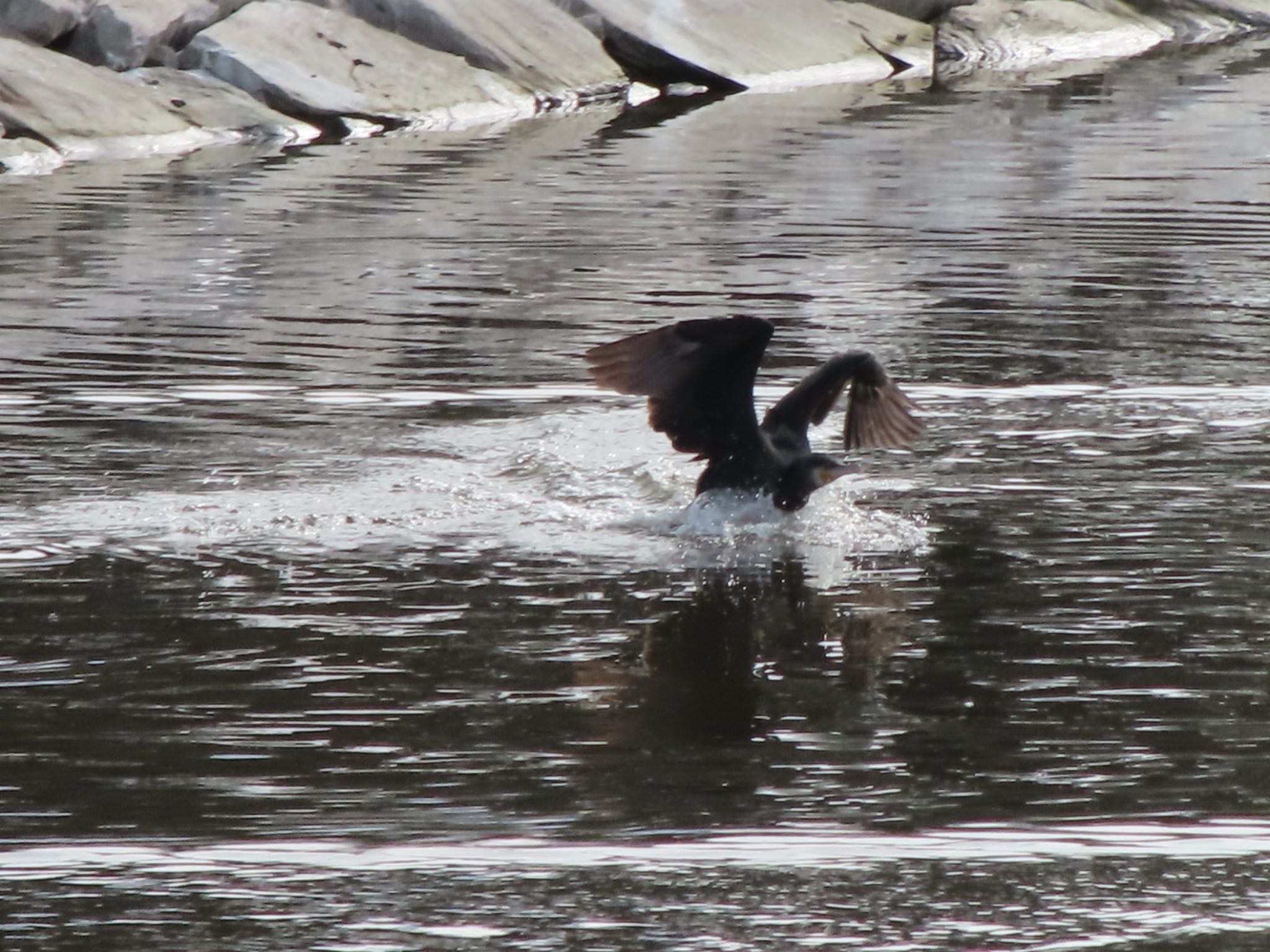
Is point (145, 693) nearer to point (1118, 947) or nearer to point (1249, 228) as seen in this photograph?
point (1118, 947)

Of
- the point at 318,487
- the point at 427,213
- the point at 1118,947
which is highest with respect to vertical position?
the point at 427,213

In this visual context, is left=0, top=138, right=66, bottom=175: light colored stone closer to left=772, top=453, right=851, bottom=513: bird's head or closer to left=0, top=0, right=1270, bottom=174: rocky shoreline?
left=0, top=0, right=1270, bottom=174: rocky shoreline

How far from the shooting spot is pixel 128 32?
51.3 ft

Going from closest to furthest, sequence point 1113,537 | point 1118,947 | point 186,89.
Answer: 1. point 1118,947
2. point 1113,537
3. point 186,89

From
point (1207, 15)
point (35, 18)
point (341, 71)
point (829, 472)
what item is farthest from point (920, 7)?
point (829, 472)

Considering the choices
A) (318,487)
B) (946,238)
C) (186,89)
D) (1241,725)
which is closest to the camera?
(1241,725)

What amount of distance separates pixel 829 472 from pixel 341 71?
10630 millimetres

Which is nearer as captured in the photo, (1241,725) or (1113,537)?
(1241,725)

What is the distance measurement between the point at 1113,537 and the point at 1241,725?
1.48 metres

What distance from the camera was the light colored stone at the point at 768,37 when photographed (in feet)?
62.3

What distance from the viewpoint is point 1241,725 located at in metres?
4.97

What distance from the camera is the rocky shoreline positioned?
14.8 metres

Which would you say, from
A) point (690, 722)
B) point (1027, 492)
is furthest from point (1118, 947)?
point (1027, 492)

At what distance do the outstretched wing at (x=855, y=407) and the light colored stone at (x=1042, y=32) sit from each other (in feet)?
49.1
